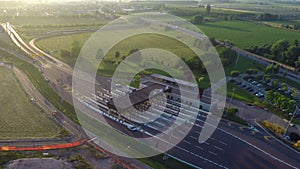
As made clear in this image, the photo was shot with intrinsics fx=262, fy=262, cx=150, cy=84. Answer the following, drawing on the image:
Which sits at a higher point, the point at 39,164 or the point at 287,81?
the point at 39,164

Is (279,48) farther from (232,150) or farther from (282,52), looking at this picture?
(232,150)

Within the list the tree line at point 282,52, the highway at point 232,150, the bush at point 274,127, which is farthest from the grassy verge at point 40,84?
the tree line at point 282,52

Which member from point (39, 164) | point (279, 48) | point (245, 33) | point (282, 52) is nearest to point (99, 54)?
→ point (39, 164)

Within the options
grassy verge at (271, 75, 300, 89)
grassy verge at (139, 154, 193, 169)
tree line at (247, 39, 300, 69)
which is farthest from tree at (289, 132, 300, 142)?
tree line at (247, 39, 300, 69)

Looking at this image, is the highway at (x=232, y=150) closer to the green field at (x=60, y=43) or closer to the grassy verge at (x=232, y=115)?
the grassy verge at (x=232, y=115)

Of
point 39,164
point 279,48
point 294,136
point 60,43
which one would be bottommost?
point 294,136

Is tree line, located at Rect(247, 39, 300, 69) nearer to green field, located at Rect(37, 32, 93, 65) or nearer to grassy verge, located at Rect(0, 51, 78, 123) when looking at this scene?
green field, located at Rect(37, 32, 93, 65)
